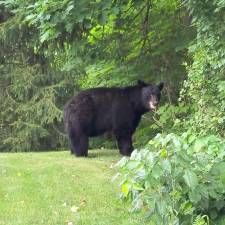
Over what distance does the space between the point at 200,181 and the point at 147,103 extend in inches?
356

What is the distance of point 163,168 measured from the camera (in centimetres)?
416

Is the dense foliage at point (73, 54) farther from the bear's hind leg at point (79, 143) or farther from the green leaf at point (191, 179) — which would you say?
the green leaf at point (191, 179)

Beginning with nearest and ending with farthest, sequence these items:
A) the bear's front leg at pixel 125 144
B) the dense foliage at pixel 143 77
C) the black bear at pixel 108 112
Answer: the dense foliage at pixel 143 77
the black bear at pixel 108 112
the bear's front leg at pixel 125 144

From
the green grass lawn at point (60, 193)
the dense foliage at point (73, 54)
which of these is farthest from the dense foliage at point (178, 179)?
the dense foliage at point (73, 54)

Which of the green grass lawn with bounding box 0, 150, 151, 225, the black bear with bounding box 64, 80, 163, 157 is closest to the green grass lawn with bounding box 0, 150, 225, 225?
the green grass lawn with bounding box 0, 150, 151, 225

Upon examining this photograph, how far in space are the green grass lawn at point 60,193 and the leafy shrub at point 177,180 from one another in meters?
3.26

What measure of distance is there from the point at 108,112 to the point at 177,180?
908cm

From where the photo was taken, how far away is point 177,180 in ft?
14.0

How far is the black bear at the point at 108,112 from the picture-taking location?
505 inches

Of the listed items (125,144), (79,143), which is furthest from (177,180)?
(125,144)

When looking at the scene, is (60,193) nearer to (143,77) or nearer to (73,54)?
(73,54)

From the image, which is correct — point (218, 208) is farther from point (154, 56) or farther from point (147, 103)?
point (154, 56)

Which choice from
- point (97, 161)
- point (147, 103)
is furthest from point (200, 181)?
point (147, 103)

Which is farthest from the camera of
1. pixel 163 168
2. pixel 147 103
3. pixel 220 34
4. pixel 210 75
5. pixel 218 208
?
pixel 147 103
